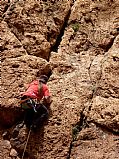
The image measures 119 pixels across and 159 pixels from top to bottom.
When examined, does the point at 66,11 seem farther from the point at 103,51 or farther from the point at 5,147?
the point at 5,147

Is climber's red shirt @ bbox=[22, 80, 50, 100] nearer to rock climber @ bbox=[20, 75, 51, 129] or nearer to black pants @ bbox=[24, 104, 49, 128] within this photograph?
rock climber @ bbox=[20, 75, 51, 129]

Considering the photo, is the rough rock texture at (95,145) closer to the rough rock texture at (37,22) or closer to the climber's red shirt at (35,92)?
the climber's red shirt at (35,92)

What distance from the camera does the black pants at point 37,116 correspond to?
8.75m

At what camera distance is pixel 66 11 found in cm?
1157

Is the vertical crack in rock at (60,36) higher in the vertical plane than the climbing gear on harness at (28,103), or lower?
higher

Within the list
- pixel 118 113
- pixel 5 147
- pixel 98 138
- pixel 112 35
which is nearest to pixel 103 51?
pixel 112 35

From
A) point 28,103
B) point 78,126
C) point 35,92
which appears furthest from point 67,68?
point 28,103

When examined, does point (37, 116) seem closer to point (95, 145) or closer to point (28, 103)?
point (28, 103)

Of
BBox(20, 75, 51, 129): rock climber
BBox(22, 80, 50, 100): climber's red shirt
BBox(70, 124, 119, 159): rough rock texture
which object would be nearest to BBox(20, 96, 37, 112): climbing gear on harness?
BBox(20, 75, 51, 129): rock climber

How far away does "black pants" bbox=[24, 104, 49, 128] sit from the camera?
875 cm

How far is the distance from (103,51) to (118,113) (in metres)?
2.63

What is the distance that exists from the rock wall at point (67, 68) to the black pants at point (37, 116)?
27 cm

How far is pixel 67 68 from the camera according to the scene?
10227 millimetres

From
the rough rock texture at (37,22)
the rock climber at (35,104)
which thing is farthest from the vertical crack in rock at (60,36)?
the rock climber at (35,104)
